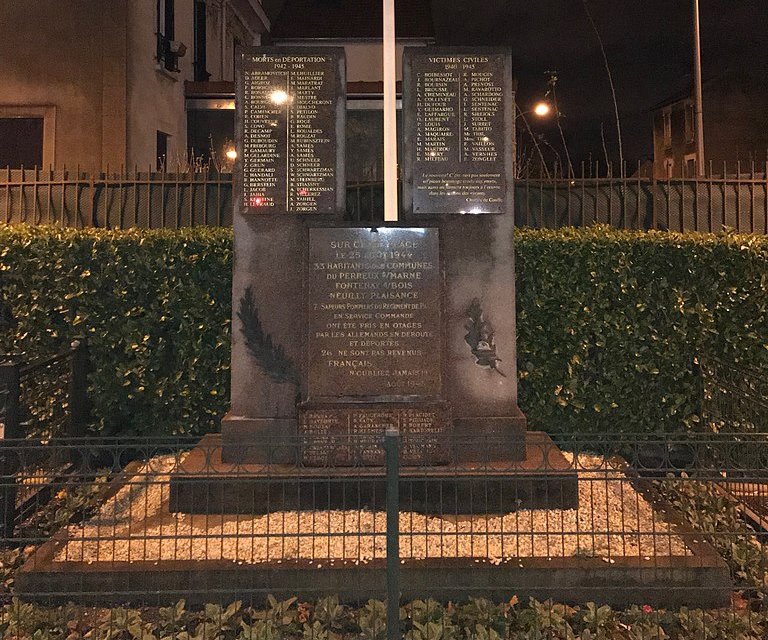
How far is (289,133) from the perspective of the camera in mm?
5727

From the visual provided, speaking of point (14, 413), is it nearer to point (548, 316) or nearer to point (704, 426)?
point (548, 316)

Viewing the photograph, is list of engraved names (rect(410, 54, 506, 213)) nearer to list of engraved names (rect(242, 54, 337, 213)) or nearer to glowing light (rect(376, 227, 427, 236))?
glowing light (rect(376, 227, 427, 236))

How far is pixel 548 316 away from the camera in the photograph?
6980 mm

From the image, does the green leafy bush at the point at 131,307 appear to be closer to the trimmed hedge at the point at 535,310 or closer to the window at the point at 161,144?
the trimmed hedge at the point at 535,310

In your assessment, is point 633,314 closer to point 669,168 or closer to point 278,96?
point 278,96

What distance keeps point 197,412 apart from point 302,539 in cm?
276

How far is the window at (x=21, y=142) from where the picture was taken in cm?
1366

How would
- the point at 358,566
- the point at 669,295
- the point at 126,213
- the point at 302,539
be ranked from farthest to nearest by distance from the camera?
the point at 126,213 < the point at 669,295 < the point at 302,539 < the point at 358,566

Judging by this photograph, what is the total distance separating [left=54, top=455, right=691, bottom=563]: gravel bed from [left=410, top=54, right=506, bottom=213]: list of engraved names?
2591mm

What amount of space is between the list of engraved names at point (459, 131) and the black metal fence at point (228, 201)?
232 centimetres

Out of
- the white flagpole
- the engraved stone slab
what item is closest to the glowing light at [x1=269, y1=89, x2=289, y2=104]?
the white flagpole

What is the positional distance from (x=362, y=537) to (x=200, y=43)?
1770 centimetres

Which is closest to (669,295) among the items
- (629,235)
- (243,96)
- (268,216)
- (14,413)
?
(629,235)

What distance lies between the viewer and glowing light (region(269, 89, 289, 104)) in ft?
18.8
